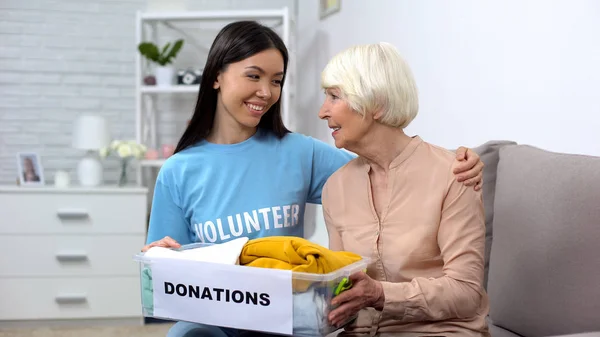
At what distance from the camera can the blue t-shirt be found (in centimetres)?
158

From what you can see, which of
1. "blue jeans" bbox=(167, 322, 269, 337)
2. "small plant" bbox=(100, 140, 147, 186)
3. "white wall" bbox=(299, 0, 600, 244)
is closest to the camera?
"blue jeans" bbox=(167, 322, 269, 337)

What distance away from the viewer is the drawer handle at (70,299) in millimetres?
3555

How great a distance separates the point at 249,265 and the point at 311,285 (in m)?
0.12

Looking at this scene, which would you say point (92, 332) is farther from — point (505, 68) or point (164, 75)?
point (505, 68)

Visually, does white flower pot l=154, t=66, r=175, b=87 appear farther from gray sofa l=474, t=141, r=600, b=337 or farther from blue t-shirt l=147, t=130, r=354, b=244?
gray sofa l=474, t=141, r=600, b=337

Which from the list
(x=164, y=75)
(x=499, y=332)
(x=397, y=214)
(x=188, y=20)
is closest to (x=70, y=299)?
(x=164, y=75)

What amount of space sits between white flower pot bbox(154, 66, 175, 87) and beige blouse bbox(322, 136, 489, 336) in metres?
2.69

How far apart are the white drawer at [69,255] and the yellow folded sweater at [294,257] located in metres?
2.53

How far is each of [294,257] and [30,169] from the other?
9.94 ft

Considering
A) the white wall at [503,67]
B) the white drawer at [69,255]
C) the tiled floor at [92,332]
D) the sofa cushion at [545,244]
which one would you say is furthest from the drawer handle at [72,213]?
the sofa cushion at [545,244]

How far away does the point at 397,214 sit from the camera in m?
1.31

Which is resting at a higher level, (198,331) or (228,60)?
(228,60)

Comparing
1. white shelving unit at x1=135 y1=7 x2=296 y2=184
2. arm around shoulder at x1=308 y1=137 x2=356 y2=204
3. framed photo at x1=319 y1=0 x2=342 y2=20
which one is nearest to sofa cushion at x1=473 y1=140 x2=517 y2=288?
arm around shoulder at x1=308 y1=137 x2=356 y2=204

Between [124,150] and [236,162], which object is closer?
[236,162]
